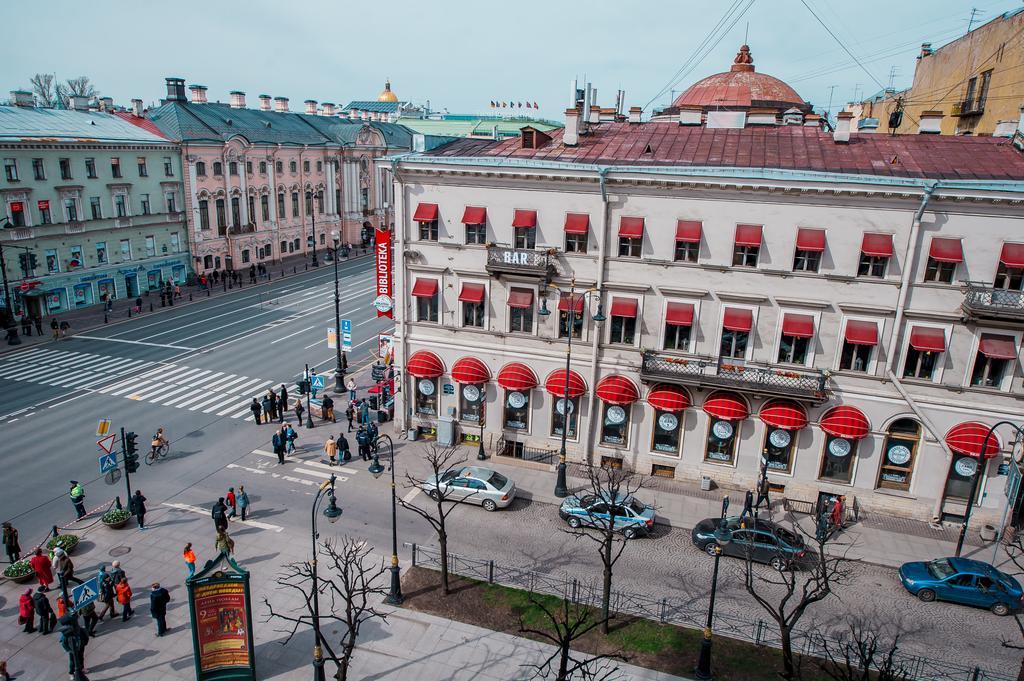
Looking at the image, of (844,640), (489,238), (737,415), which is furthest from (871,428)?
(489,238)

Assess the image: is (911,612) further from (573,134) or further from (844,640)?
(573,134)

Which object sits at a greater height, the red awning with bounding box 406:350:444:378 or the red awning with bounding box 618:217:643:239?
the red awning with bounding box 618:217:643:239

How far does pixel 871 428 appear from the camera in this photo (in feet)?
91.7

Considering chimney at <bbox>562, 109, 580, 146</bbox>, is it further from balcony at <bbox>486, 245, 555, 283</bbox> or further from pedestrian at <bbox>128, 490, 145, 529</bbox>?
pedestrian at <bbox>128, 490, 145, 529</bbox>

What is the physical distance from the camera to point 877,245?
2605 centimetres

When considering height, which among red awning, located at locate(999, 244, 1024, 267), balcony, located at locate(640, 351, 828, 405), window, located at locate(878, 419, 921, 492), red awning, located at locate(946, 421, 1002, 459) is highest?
red awning, located at locate(999, 244, 1024, 267)

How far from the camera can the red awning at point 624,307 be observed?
1156 inches

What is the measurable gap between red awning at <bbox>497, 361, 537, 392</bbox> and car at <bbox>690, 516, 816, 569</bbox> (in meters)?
9.98

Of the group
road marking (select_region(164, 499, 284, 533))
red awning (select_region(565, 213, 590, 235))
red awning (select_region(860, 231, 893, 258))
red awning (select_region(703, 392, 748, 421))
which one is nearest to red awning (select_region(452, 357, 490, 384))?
red awning (select_region(565, 213, 590, 235))

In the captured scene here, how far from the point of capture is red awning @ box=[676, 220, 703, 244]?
91.7ft

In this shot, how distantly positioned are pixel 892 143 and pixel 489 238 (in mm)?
19113

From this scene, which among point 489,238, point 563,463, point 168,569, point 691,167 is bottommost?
Answer: point 168,569

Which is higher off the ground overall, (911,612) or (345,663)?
(345,663)

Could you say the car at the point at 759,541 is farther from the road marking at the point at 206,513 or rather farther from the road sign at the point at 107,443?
the road sign at the point at 107,443
